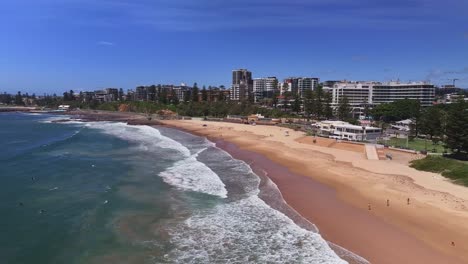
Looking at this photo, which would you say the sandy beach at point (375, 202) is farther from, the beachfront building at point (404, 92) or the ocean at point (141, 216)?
the beachfront building at point (404, 92)

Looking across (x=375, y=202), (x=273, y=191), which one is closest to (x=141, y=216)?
(x=273, y=191)

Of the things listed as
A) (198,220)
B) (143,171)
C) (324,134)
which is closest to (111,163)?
(143,171)

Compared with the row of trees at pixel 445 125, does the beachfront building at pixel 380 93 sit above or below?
above

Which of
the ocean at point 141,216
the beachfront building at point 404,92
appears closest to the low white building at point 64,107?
the beachfront building at point 404,92

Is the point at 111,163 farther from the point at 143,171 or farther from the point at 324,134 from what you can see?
the point at 324,134

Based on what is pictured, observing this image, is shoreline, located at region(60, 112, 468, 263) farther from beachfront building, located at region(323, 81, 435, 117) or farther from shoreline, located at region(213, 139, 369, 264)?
beachfront building, located at region(323, 81, 435, 117)

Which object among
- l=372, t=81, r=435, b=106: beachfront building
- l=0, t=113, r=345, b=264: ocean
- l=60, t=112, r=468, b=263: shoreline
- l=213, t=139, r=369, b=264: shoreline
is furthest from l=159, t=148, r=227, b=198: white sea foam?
l=372, t=81, r=435, b=106: beachfront building

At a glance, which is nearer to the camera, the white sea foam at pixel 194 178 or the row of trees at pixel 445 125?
the white sea foam at pixel 194 178
